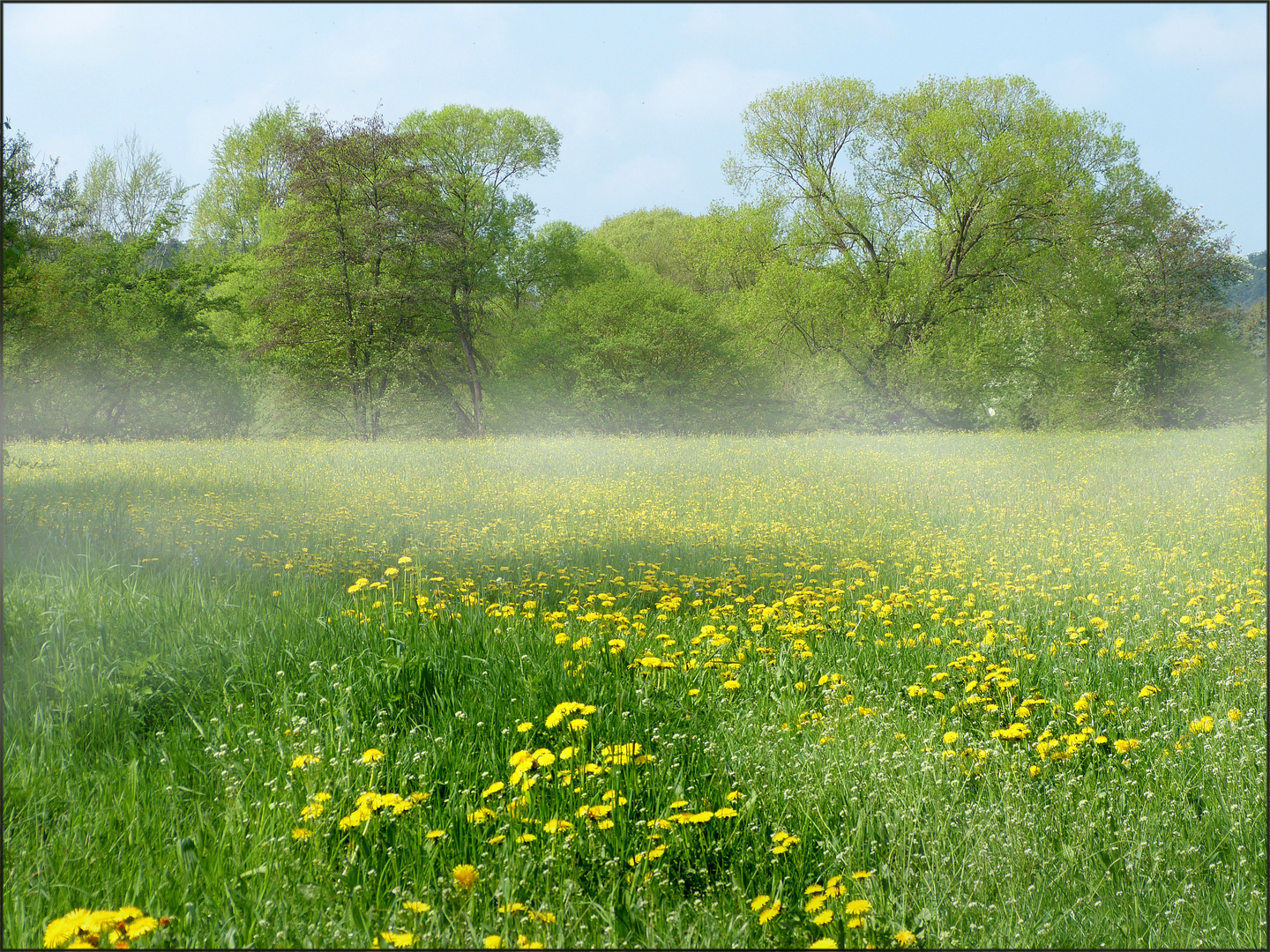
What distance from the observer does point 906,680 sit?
4.09 meters

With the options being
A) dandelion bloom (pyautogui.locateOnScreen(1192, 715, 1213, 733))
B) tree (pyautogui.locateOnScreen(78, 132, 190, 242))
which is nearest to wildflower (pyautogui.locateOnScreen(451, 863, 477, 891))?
dandelion bloom (pyautogui.locateOnScreen(1192, 715, 1213, 733))

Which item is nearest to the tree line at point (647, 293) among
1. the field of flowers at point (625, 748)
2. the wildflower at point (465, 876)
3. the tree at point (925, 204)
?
the tree at point (925, 204)

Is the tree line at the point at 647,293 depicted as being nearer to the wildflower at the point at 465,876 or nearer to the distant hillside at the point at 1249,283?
the distant hillside at the point at 1249,283

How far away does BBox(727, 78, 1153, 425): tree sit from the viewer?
24.3 m

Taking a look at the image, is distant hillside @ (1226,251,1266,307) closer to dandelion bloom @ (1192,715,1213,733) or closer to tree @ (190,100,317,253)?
dandelion bloom @ (1192,715,1213,733)

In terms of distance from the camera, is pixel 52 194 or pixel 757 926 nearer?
pixel 757 926

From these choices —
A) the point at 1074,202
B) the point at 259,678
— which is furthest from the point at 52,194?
the point at 1074,202

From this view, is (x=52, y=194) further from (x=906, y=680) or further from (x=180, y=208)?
(x=180, y=208)

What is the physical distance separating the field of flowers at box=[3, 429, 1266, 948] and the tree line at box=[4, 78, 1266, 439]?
20.2 metres

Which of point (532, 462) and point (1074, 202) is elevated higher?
point (1074, 202)

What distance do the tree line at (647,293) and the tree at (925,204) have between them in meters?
0.09

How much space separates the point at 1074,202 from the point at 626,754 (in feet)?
90.1

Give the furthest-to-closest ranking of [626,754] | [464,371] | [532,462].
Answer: [464,371] < [532,462] < [626,754]

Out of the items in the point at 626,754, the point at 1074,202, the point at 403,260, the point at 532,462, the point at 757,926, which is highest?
the point at 1074,202
